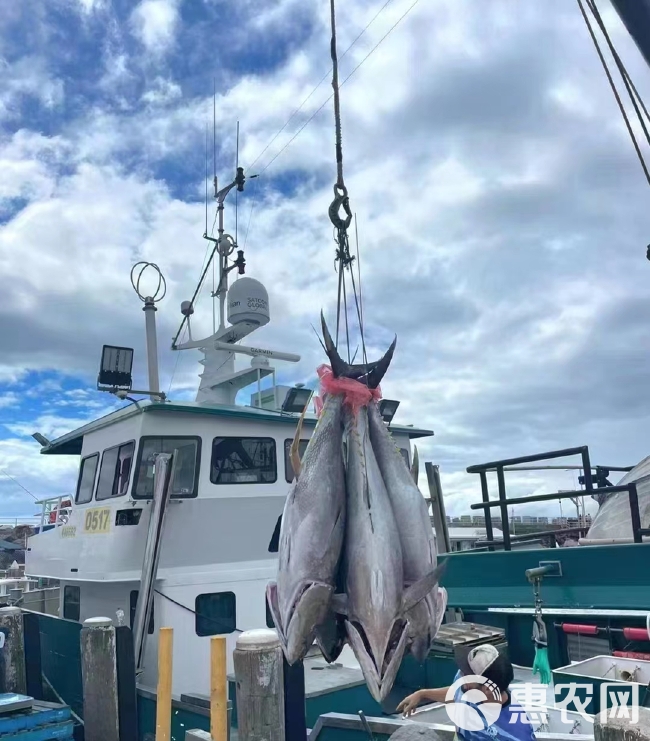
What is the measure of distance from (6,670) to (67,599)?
2.55 m

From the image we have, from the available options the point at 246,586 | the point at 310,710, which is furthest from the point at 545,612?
the point at 246,586

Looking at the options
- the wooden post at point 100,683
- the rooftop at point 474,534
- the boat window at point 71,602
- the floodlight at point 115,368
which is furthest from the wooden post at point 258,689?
the rooftop at point 474,534

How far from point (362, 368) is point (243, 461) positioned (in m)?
5.36

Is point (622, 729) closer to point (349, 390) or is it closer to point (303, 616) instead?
point (303, 616)

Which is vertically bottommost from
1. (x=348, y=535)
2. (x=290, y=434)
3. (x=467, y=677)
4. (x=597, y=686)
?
(x=597, y=686)

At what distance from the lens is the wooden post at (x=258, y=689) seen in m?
4.00

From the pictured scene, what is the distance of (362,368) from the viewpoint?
9.91ft

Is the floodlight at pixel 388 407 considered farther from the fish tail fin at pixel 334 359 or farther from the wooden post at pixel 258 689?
the fish tail fin at pixel 334 359

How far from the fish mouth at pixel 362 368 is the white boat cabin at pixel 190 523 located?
5019 millimetres

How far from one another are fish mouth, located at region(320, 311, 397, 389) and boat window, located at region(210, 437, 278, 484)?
17.0ft

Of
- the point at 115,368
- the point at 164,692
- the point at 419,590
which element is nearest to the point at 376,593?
the point at 419,590

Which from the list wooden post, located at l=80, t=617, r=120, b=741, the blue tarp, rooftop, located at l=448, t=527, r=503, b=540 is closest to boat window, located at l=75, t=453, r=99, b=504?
wooden post, located at l=80, t=617, r=120, b=741

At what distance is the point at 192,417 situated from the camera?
25.6 ft

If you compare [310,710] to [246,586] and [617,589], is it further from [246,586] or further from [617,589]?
[617,589]
